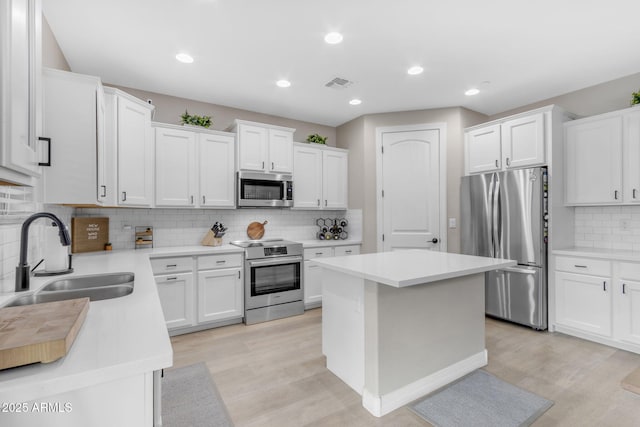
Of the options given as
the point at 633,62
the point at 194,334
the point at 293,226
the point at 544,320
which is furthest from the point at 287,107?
the point at 544,320

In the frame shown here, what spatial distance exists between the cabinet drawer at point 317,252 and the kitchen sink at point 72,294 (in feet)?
8.69

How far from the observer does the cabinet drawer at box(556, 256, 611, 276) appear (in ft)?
Answer: 9.70

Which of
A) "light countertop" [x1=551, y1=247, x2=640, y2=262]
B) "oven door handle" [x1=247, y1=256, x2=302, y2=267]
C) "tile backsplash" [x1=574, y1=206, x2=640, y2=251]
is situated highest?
"tile backsplash" [x1=574, y1=206, x2=640, y2=251]

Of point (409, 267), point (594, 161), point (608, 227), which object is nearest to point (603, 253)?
point (608, 227)

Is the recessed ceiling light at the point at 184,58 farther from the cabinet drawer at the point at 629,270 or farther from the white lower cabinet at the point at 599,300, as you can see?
the cabinet drawer at the point at 629,270

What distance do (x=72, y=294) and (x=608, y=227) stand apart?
476 centimetres

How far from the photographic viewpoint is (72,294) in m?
1.45

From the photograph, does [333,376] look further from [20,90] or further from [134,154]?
[134,154]

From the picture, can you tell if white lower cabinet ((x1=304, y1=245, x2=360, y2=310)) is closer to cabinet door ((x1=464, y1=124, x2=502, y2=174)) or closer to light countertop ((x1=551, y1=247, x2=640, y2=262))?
cabinet door ((x1=464, y1=124, x2=502, y2=174))

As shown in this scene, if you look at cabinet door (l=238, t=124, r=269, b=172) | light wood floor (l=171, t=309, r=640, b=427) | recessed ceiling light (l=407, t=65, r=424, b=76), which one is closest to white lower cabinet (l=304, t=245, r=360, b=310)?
light wood floor (l=171, t=309, r=640, b=427)

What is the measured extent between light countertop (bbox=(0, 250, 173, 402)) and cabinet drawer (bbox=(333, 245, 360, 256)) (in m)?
3.22

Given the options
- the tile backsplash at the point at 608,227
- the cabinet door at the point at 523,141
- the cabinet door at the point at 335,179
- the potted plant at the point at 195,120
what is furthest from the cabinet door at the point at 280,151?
the tile backsplash at the point at 608,227

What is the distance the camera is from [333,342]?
7.94 ft

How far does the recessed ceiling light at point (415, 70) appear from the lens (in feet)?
10.2
